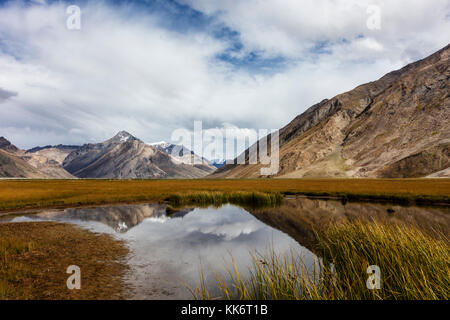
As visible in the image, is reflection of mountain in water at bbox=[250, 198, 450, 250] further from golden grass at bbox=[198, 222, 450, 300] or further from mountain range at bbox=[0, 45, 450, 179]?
mountain range at bbox=[0, 45, 450, 179]

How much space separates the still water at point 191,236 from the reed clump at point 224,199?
8.61 meters

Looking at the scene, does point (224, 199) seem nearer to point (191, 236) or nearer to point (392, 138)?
point (191, 236)

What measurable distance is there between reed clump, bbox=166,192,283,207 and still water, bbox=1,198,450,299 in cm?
861

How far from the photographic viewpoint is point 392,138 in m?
147

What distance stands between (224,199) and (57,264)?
3532 centimetres

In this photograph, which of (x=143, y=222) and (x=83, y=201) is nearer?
(x=143, y=222)

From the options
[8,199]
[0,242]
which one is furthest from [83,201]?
[0,242]

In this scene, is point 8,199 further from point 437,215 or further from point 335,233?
point 437,215

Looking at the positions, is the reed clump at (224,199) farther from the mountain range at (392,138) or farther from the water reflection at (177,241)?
the mountain range at (392,138)

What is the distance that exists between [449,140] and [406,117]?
33117 millimetres

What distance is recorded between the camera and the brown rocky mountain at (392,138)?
125312mm

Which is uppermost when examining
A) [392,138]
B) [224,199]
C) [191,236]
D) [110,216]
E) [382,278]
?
[392,138]

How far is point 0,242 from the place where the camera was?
666 inches

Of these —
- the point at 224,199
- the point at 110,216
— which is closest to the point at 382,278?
the point at 110,216
